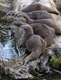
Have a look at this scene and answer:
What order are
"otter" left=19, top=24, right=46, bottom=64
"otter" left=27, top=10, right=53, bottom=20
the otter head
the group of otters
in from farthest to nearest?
"otter" left=27, top=10, right=53, bottom=20
the otter head
the group of otters
"otter" left=19, top=24, right=46, bottom=64

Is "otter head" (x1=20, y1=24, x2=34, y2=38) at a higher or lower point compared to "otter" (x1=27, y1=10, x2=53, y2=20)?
lower

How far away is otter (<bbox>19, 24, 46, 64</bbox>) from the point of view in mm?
8945

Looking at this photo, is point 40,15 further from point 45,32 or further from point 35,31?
point 45,32

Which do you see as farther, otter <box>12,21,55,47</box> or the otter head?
otter <box>12,21,55,47</box>

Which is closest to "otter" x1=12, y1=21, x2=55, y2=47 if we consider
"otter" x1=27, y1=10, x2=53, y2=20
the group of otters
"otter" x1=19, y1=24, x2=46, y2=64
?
the group of otters

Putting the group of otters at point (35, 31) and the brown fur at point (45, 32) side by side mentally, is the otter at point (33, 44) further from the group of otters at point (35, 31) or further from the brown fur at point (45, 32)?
the brown fur at point (45, 32)

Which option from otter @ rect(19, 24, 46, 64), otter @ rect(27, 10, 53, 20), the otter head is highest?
otter @ rect(27, 10, 53, 20)

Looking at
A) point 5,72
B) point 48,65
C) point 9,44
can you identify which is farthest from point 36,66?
point 9,44

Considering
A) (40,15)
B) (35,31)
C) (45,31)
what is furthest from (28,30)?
(40,15)

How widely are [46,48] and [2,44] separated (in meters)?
1.57

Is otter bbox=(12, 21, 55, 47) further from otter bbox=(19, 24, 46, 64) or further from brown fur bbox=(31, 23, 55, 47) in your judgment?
otter bbox=(19, 24, 46, 64)

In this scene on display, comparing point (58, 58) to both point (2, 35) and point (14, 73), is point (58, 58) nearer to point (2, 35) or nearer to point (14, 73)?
point (14, 73)

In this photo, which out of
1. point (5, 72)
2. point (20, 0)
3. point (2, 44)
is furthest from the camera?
point (20, 0)

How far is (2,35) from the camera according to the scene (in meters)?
11.0
